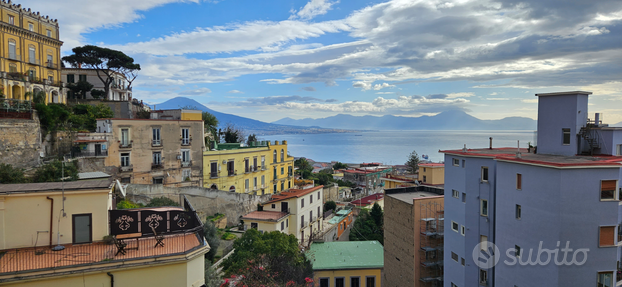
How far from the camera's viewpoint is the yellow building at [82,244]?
711 cm

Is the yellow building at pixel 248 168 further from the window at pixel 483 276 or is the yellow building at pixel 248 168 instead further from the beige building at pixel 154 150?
the window at pixel 483 276

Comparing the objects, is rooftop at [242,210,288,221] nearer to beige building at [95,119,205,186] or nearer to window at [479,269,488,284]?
beige building at [95,119,205,186]

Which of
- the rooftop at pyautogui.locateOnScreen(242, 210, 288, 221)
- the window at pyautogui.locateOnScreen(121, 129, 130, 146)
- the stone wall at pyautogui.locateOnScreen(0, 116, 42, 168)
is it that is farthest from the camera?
the window at pyautogui.locateOnScreen(121, 129, 130, 146)

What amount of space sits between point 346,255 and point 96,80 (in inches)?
1470

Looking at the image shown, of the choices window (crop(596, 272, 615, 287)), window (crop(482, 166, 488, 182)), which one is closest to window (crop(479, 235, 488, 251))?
window (crop(482, 166, 488, 182))

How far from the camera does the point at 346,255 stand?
73.6 feet

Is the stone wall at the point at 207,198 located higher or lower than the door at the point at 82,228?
lower

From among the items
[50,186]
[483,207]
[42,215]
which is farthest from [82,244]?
[483,207]

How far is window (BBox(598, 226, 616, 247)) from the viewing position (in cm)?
1054

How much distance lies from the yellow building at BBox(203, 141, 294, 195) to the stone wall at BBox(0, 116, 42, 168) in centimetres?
1126

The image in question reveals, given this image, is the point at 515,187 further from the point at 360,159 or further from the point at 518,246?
the point at 360,159

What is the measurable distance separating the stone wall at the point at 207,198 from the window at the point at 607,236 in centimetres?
2090

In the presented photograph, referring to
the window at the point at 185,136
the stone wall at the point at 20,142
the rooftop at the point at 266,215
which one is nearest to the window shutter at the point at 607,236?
the rooftop at the point at 266,215

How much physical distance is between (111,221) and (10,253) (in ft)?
7.04
